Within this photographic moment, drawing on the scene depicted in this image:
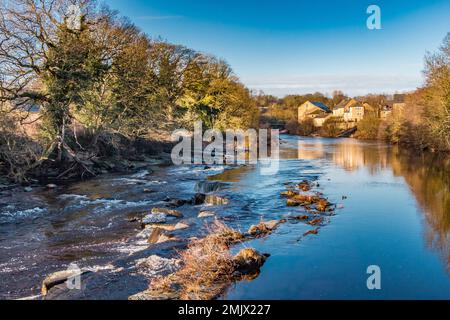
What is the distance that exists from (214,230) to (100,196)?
866cm

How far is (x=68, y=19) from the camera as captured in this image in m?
23.1

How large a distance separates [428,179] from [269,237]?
54.4ft

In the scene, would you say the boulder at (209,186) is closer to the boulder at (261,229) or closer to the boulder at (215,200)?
the boulder at (215,200)

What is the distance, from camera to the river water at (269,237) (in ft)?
27.8

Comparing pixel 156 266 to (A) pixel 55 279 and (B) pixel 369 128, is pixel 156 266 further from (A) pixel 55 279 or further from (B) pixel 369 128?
(B) pixel 369 128

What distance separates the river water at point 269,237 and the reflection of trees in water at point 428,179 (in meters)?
0.07

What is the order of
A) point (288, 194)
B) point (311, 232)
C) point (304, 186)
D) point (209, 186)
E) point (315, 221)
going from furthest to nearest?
1. point (209, 186)
2. point (304, 186)
3. point (288, 194)
4. point (315, 221)
5. point (311, 232)

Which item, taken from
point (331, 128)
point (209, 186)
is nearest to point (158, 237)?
point (209, 186)

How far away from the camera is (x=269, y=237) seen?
476 inches

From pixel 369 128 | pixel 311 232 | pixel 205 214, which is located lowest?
pixel 311 232

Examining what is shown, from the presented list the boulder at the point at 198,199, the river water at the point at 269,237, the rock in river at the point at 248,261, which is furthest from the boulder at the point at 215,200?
the rock in river at the point at 248,261

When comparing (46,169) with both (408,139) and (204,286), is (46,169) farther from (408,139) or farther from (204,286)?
(408,139)

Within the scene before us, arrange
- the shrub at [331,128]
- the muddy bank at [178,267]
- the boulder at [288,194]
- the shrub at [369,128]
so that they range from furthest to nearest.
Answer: the shrub at [331,128]
the shrub at [369,128]
the boulder at [288,194]
the muddy bank at [178,267]
